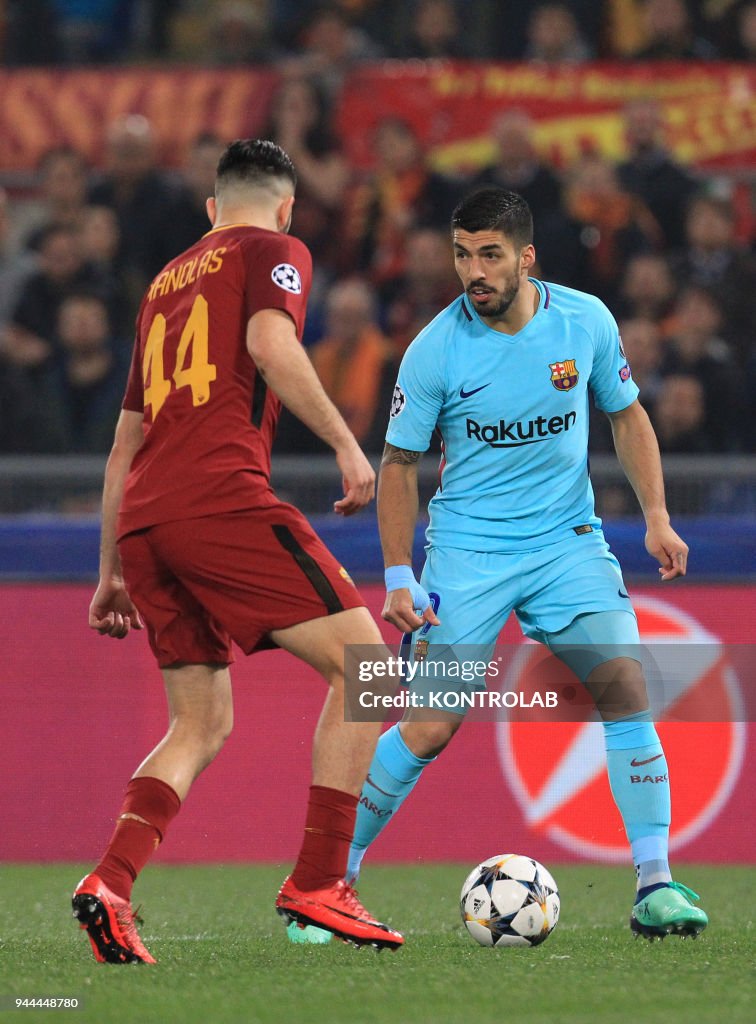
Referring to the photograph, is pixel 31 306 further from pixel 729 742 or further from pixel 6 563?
pixel 729 742

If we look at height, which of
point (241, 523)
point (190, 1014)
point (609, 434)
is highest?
point (609, 434)

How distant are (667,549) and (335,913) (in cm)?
146

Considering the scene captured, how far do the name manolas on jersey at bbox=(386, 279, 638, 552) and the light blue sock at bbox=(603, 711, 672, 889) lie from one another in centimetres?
59

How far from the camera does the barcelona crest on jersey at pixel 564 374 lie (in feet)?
15.8

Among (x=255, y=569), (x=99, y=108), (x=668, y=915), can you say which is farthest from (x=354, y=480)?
(x=99, y=108)

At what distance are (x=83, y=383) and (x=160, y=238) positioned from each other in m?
1.26

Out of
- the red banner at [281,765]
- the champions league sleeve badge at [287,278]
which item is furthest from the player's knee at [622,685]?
the red banner at [281,765]

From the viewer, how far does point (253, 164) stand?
4.27 meters

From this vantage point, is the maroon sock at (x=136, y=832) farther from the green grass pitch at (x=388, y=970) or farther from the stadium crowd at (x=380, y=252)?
the stadium crowd at (x=380, y=252)

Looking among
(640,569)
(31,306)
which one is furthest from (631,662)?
(31,306)

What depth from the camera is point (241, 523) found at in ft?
13.1

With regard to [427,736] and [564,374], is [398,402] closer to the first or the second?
[564,374]

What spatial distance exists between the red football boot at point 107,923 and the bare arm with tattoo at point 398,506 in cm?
120

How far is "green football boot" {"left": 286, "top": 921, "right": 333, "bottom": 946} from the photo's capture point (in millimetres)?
4338
